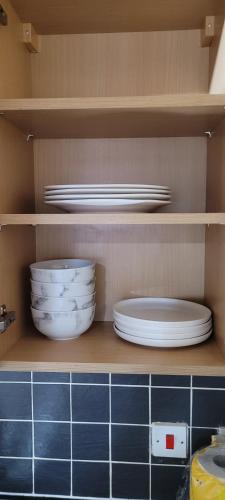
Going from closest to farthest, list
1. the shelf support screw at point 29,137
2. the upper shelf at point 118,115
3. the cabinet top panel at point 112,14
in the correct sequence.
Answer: the upper shelf at point 118,115
the cabinet top panel at point 112,14
the shelf support screw at point 29,137

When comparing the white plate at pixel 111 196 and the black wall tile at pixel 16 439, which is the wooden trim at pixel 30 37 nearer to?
the white plate at pixel 111 196

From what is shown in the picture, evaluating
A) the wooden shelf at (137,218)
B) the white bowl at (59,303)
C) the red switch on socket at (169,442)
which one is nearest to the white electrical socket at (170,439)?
the red switch on socket at (169,442)

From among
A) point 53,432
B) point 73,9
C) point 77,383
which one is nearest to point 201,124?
point 73,9

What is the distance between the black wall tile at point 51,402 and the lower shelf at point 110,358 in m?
0.13

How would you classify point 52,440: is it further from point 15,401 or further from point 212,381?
point 212,381

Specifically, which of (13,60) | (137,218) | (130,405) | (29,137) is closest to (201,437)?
(130,405)

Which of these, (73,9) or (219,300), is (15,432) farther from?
(73,9)

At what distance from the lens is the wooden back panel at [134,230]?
2.95 ft

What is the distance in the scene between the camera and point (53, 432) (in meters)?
0.88

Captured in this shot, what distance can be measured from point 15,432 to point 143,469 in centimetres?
30

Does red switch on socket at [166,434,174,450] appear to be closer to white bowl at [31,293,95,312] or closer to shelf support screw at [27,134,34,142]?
white bowl at [31,293,95,312]

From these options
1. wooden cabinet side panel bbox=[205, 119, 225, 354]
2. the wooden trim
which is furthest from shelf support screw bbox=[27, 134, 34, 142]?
wooden cabinet side panel bbox=[205, 119, 225, 354]

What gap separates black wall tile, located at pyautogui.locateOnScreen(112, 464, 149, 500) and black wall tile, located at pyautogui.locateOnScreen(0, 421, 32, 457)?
0.21 m

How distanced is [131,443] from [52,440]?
18cm
